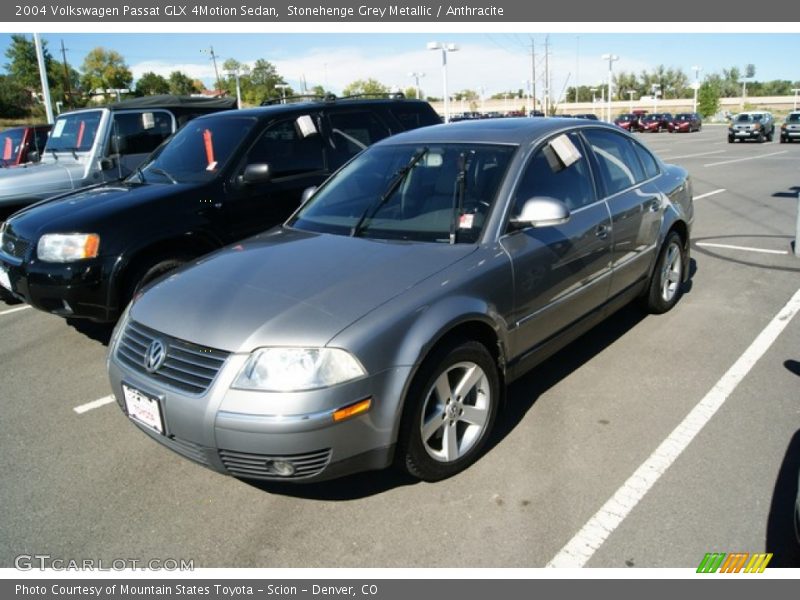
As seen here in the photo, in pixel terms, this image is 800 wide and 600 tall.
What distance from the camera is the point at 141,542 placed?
282 cm

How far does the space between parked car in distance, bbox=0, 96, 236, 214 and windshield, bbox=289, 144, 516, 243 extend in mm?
4785

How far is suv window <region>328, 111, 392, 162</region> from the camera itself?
6.20 metres

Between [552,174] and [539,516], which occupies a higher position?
[552,174]

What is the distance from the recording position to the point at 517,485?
312 cm

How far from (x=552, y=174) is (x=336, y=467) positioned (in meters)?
2.30

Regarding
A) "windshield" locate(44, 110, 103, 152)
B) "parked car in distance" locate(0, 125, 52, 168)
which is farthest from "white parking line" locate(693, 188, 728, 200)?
"parked car in distance" locate(0, 125, 52, 168)

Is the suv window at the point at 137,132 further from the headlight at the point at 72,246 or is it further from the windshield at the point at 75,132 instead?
the headlight at the point at 72,246

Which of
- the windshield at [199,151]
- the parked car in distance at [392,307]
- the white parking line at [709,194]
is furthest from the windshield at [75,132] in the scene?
the white parking line at [709,194]

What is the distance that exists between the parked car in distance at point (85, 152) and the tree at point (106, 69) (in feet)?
247

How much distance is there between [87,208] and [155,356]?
2621 mm

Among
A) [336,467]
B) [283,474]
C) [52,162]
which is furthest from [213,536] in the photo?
[52,162]

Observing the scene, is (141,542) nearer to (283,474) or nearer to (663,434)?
(283,474)

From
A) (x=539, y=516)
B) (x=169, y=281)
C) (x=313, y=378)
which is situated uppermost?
(x=169, y=281)

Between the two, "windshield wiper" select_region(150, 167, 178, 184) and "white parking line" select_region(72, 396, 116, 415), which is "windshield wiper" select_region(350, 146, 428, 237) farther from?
"windshield wiper" select_region(150, 167, 178, 184)
